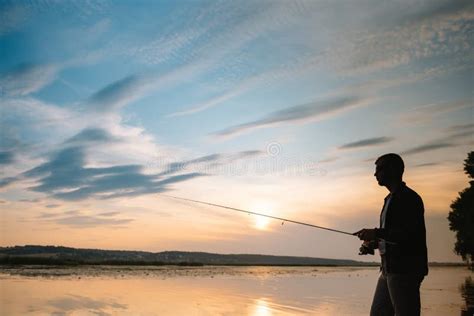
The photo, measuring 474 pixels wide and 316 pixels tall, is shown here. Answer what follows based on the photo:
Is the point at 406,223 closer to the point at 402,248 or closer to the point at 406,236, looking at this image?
the point at 406,236

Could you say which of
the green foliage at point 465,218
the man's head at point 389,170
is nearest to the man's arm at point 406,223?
the man's head at point 389,170

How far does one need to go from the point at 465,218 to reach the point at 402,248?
112ft

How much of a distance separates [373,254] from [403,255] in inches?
24.3

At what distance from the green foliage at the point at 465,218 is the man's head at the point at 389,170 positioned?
31.8 meters

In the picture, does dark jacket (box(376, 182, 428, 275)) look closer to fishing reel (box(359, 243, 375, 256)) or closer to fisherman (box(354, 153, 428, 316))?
fisherman (box(354, 153, 428, 316))

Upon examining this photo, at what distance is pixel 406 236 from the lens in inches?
180

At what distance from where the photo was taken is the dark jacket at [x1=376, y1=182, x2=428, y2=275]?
15.0 ft

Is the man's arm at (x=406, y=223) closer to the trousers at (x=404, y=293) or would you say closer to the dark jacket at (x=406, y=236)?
the dark jacket at (x=406, y=236)

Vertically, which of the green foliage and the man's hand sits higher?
the green foliage

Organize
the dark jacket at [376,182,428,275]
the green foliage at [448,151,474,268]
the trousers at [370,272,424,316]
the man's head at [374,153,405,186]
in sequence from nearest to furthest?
the trousers at [370,272,424,316]
the dark jacket at [376,182,428,275]
the man's head at [374,153,405,186]
the green foliage at [448,151,474,268]

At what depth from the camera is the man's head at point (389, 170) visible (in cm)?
495

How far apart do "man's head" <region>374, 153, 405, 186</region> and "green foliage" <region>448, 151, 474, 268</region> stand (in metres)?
31.8

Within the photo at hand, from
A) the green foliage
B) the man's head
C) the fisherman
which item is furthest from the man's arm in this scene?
the green foliage

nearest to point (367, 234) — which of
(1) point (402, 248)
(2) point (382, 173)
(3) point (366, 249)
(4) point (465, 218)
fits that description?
(1) point (402, 248)
